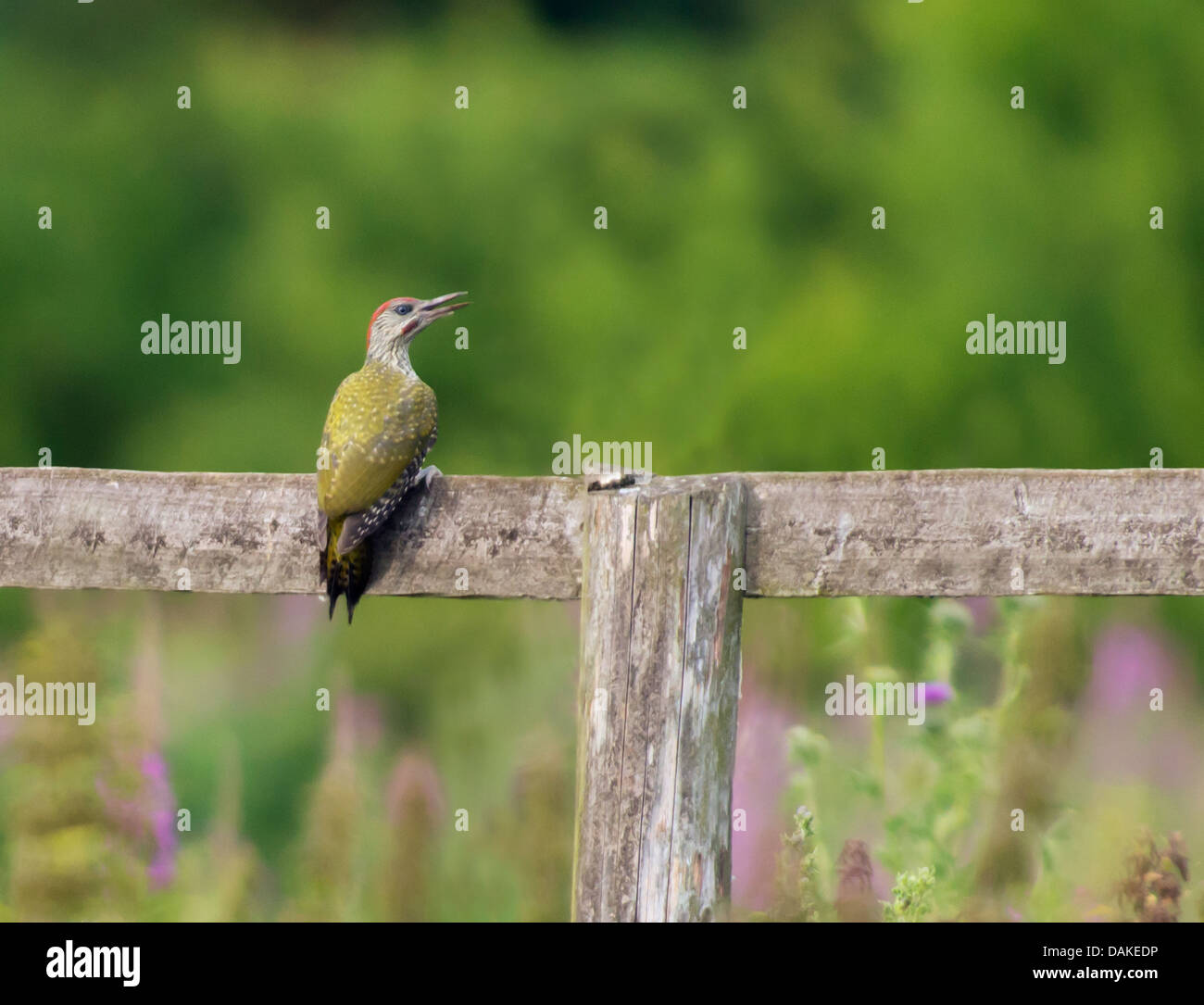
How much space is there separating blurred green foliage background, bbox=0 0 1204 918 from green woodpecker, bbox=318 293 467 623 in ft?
3.18

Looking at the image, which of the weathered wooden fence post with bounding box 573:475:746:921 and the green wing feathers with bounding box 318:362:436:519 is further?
the green wing feathers with bounding box 318:362:436:519

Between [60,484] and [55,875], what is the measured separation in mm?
662

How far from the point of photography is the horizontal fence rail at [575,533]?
1.60 metres

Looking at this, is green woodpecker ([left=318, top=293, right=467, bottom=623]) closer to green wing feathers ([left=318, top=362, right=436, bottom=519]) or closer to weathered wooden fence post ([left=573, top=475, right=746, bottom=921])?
green wing feathers ([left=318, top=362, right=436, bottom=519])

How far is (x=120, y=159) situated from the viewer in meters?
5.00

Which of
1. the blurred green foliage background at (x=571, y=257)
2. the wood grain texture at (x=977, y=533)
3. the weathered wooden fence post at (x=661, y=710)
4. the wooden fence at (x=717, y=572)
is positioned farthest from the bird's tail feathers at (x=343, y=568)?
the blurred green foliage background at (x=571, y=257)

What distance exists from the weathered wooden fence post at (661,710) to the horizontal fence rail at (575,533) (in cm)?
5

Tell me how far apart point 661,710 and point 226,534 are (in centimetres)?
68

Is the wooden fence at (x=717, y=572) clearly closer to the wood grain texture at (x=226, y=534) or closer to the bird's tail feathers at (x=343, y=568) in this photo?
→ the wood grain texture at (x=226, y=534)

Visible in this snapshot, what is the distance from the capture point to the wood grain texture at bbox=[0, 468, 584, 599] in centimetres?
179

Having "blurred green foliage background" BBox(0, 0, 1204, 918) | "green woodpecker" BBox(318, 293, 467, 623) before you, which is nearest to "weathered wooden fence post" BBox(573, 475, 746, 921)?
"green woodpecker" BBox(318, 293, 467, 623)

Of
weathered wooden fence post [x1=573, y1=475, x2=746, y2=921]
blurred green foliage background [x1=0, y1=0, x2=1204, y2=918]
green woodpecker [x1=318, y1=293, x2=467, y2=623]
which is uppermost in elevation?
blurred green foliage background [x1=0, y1=0, x2=1204, y2=918]

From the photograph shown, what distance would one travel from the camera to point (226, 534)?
1883mm

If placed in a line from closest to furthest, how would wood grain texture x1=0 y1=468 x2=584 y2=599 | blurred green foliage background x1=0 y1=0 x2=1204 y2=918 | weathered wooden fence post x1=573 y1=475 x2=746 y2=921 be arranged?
weathered wooden fence post x1=573 y1=475 x2=746 y2=921
wood grain texture x1=0 y1=468 x2=584 y2=599
blurred green foliage background x1=0 y1=0 x2=1204 y2=918
